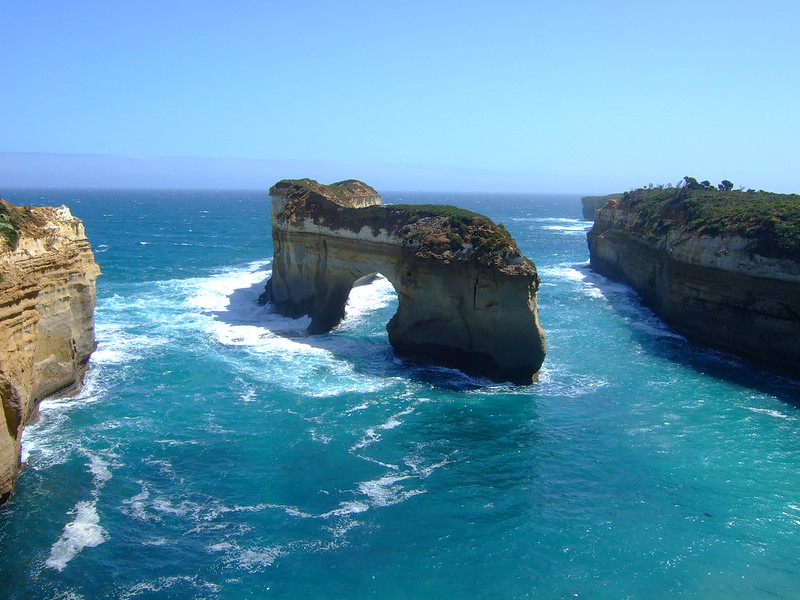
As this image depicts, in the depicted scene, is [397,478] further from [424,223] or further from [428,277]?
[424,223]

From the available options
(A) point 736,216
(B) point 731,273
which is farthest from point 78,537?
(A) point 736,216

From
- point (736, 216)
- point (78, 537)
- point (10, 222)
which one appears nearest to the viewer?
point (78, 537)

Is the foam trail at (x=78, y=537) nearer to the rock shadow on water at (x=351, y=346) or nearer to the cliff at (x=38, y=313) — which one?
the cliff at (x=38, y=313)

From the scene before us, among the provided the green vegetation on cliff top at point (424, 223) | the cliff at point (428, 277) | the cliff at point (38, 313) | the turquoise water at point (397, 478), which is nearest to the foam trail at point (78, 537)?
the turquoise water at point (397, 478)

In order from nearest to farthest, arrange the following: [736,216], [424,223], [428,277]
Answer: [428,277] < [424,223] < [736,216]

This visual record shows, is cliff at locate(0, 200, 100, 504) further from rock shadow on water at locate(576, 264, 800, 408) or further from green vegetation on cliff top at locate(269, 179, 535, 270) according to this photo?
rock shadow on water at locate(576, 264, 800, 408)

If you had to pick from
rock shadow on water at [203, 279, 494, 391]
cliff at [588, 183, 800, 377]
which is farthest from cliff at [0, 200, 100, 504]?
cliff at [588, 183, 800, 377]
